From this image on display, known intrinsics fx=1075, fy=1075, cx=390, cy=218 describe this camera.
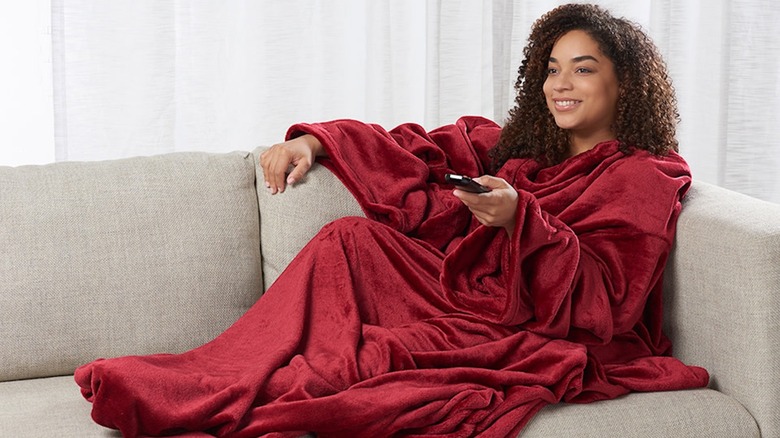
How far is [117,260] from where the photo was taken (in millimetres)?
2201

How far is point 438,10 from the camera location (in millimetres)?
3205

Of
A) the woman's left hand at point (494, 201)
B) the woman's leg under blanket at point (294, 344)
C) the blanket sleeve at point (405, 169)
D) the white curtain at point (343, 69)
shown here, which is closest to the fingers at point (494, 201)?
the woman's left hand at point (494, 201)

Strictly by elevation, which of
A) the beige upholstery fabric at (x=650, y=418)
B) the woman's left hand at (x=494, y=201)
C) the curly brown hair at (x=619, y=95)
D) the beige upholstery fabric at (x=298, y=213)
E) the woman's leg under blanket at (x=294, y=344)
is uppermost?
the curly brown hair at (x=619, y=95)

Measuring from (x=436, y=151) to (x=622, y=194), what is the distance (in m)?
0.48

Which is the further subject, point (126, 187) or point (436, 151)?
point (436, 151)

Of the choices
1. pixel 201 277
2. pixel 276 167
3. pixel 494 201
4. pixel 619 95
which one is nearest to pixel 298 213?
pixel 276 167

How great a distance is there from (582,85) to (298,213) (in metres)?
0.66

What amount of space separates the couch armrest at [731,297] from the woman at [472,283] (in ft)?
0.15

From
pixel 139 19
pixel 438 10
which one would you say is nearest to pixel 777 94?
pixel 438 10

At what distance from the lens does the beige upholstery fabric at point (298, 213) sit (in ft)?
7.63

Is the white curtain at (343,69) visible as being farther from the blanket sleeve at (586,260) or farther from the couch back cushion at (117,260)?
the blanket sleeve at (586,260)

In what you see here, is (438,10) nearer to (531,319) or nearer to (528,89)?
(528,89)

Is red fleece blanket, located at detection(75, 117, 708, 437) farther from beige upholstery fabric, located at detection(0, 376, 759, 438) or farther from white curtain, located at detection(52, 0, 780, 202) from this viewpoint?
white curtain, located at detection(52, 0, 780, 202)

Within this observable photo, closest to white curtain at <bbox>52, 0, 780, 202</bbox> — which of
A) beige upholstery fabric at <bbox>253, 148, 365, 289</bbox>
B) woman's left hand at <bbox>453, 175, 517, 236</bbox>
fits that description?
beige upholstery fabric at <bbox>253, 148, 365, 289</bbox>
